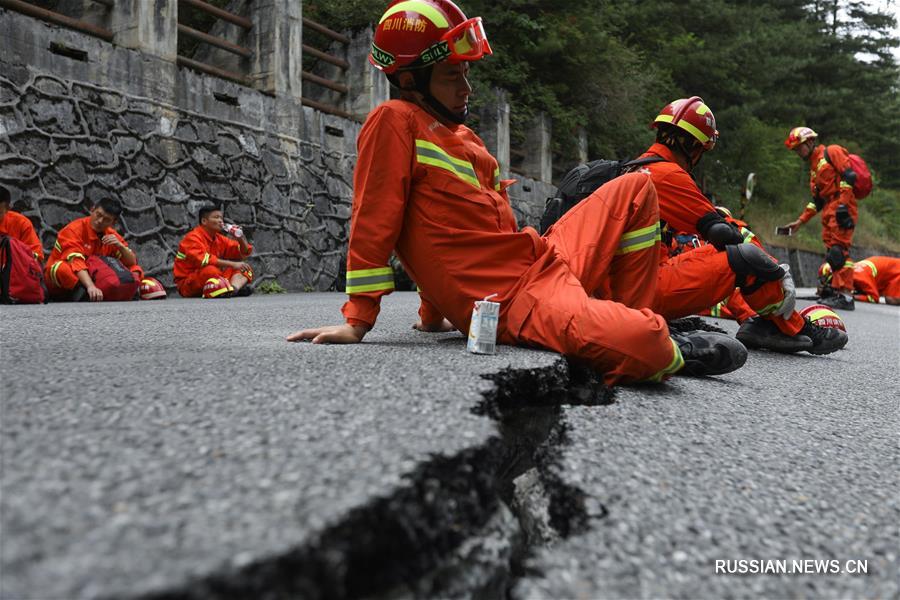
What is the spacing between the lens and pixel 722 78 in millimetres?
18969

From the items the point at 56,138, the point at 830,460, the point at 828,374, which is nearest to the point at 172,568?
the point at 830,460

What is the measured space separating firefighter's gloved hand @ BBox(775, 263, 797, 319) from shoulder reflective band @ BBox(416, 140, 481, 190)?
5.62ft

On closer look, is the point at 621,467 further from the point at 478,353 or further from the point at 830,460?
the point at 478,353

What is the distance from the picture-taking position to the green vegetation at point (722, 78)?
44.1 ft

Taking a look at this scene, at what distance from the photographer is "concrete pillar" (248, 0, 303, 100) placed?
8062mm

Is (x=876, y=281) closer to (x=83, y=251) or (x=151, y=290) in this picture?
(x=151, y=290)

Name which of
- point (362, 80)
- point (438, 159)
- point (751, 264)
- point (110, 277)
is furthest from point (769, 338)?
point (362, 80)

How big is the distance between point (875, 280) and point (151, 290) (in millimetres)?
9014

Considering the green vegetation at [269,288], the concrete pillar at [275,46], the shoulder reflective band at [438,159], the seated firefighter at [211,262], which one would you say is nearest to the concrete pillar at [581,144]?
the concrete pillar at [275,46]

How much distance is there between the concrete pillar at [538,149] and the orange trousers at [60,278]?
9.47 meters

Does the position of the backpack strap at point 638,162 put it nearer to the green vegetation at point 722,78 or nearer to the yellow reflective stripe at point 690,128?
the yellow reflective stripe at point 690,128

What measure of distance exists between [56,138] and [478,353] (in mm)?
5508

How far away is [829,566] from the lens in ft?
3.34

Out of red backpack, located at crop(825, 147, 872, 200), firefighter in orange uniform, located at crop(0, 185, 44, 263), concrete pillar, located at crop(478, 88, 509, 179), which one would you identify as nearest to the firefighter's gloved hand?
firefighter in orange uniform, located at crop(0, 185, 44, 263)
